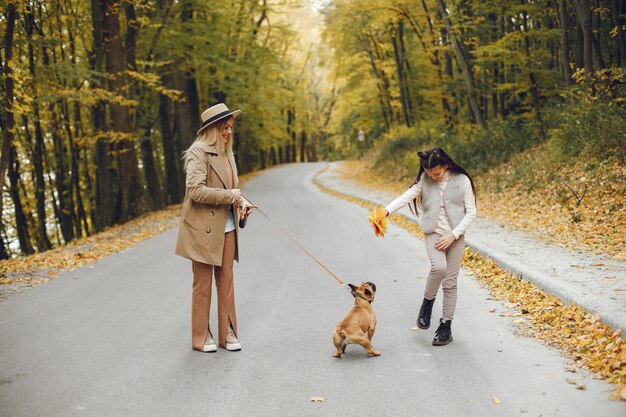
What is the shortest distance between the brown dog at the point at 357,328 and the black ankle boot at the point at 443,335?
675mm

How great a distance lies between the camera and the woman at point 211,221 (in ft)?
19.0

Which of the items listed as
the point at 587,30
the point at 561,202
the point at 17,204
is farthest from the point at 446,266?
the point at 17,204

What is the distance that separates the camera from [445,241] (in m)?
6.00

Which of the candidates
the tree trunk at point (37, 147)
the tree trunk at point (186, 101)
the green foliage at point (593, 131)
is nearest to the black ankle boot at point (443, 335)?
→ the green foliage at point (593, 131)

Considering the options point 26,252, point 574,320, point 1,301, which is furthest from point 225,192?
point 26,252

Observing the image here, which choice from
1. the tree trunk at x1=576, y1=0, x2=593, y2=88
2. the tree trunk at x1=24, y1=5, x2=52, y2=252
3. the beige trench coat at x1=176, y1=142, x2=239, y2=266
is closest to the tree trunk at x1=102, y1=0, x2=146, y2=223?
the tree trunk at x1=24, y1=5, x2=52, y2=252

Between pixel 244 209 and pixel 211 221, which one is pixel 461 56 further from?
pixel 211 221

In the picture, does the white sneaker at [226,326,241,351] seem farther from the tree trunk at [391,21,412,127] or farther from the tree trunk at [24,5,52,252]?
the tree trunk at [391,21,412,127]

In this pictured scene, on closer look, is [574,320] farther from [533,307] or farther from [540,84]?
[540,84]

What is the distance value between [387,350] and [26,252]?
23.1 meters

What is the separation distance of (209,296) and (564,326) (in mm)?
3561

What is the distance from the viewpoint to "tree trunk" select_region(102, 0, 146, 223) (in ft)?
66.7

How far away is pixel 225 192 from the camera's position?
5738 mm

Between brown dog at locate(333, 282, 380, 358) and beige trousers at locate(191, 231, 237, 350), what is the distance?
117 centimetres
